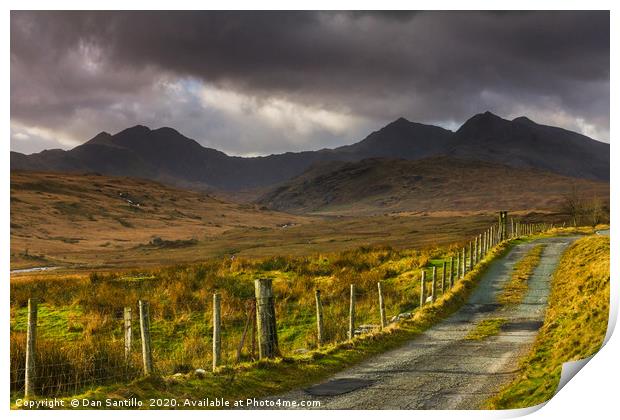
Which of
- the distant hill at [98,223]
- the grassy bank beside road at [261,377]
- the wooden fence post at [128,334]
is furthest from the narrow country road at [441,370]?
the distant hill at [98,223]

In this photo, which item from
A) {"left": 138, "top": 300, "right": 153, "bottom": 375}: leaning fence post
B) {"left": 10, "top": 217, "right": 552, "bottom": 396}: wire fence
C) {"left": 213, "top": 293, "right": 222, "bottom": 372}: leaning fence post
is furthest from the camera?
{"left": 213, "top": 293, "right": 222, "bottom": 372}: leaning fence post

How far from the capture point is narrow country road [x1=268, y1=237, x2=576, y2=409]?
471 inches

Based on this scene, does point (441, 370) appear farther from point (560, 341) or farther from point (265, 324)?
point (265, 324)

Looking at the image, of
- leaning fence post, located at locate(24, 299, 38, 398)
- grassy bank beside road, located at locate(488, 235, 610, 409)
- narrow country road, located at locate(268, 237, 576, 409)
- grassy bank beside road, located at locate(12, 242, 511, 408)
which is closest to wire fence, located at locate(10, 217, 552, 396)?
leaning fence post, located at locate(24, 299, 38, 398)

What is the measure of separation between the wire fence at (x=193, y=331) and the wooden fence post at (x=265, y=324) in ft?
0.08

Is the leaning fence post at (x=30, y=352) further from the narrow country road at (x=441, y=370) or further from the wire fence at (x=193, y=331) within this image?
the narrow country road at (x=441, y=370)

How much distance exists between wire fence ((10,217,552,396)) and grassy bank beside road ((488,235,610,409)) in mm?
5311

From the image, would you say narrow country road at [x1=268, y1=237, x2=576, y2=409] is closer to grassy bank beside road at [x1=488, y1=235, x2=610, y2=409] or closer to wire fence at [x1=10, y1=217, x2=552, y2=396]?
grassy bank beside road at [x1=488, y1=235, x2=610, y2=409]

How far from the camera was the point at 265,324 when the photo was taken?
47.9 ft

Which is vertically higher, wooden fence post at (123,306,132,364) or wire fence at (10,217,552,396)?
wooden fence post at (123,306,132,364)

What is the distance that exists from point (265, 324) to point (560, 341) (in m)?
7.62

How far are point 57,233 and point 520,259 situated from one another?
9739cm

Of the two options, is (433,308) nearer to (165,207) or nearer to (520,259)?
(520,259)

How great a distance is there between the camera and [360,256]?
41.9m
